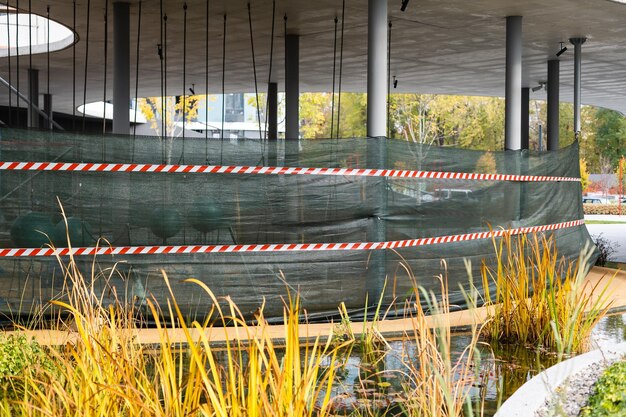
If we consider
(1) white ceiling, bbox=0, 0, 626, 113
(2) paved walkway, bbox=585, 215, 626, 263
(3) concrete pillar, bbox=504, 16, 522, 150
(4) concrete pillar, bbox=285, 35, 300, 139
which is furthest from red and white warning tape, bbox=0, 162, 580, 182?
(2) paved walkway, bbox=585, 215, 626, 263

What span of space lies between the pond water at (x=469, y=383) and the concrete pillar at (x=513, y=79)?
19.0ft

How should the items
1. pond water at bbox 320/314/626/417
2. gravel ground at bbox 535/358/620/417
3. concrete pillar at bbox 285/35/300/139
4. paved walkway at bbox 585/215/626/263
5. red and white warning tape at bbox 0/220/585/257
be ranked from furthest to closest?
paved walkway at bbox 585/215/626/263
concrete pillar at bbox 285/35/300/139
red and white warning tape at bbox 0/220/585/257
pond water at bbox 320/314/626/417
gravel ground at bbox 535/358/620/417

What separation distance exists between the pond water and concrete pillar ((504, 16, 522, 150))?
19.0ft

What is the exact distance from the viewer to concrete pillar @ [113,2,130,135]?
12.3m

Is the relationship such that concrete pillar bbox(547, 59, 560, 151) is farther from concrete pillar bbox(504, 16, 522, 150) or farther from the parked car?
the parked car

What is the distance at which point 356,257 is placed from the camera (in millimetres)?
8305

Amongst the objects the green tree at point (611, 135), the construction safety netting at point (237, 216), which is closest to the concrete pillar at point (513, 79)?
the construction safety netting at point (237, 216)

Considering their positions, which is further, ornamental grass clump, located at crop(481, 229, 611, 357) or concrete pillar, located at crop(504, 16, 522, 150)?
concrete pillar, located at crop(504, 16, 522, 150)

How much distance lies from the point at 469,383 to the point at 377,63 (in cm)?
479

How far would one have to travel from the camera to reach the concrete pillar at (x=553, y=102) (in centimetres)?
1700

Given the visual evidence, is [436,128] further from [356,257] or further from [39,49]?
[356,257]

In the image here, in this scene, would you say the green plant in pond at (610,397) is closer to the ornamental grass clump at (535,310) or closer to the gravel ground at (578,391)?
the gravel ground at (578,391)

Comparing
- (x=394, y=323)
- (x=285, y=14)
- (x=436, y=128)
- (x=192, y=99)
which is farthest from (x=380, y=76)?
(x=436, y=128)

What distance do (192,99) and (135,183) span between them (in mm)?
30506
